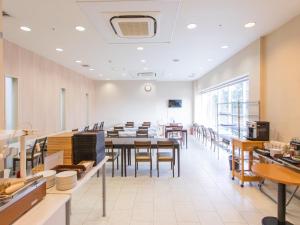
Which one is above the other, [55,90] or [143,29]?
[143,29]

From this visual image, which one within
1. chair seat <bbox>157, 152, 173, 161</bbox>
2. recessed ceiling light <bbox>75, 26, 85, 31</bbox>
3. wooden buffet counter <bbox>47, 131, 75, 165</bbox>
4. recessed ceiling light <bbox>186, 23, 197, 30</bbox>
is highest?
recessed ceiling light <bbox>75, 26, 85, 31</bbox>

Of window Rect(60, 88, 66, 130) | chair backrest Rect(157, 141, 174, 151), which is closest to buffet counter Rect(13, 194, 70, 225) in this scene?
chair backrest Rect(157, 141, 174, 151)

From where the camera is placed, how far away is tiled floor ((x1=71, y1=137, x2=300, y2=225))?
283 centimetres

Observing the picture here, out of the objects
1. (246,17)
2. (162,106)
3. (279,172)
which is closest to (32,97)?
(246,17)

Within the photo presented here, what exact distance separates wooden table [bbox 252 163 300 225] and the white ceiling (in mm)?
2395

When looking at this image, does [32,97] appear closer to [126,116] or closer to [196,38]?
[196,38]

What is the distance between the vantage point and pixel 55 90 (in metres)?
7.00

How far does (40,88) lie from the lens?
606cm

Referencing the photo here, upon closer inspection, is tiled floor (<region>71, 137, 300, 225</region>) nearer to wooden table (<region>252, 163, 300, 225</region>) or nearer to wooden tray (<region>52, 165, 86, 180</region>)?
wooden table (<region>252, 163, 300, 225</region>)

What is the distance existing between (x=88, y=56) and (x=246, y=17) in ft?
14.6

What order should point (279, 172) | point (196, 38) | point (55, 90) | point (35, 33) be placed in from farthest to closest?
point (55, 90), point (196, 38), point (35, 33), point (279, 172)

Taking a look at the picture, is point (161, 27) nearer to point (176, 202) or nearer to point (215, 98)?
point (176, 202)

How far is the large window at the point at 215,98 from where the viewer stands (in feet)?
19.2

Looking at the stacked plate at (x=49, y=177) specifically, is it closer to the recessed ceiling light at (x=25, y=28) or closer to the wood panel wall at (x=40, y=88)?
the wood panel wall at (x=40, y=88)
